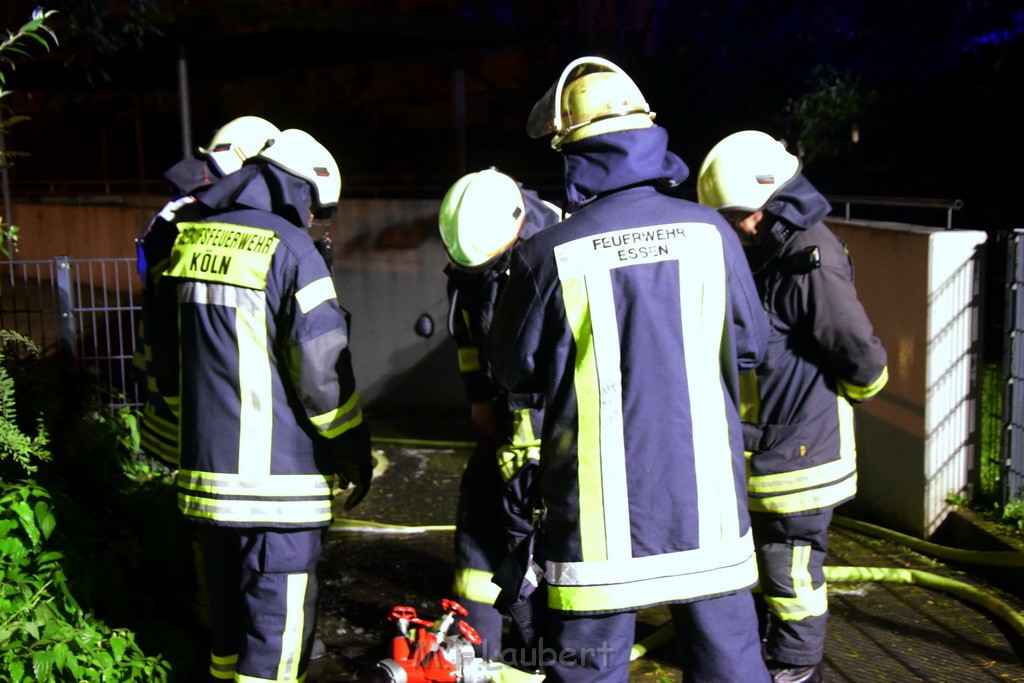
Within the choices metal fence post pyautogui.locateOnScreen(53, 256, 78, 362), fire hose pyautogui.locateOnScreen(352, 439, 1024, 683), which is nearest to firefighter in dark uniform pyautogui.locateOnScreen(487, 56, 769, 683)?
fire hose pyautogui.locateOnScreen(352, 439, 1024, 683)

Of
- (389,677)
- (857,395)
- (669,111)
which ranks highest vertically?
(669,111)

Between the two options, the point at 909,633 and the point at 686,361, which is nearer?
the point at 686,361

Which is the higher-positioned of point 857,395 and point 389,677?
point 857,395

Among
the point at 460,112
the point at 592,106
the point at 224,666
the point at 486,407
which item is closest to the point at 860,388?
the point at 486,407

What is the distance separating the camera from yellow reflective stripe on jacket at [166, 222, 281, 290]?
317cm

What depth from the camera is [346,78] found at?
18141 millimetres

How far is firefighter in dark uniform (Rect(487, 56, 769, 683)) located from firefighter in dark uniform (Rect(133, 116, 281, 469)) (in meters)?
1.77

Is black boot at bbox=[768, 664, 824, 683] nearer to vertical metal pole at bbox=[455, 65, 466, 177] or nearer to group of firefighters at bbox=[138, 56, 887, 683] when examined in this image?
group of firefighters at bbox=[138, 56, 887, 683]

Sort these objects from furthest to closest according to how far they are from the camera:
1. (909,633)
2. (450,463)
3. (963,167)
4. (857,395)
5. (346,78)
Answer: (346,78)
(963,167)
(450,463)
(909,633)
(857,395)

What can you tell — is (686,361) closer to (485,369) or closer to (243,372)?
(485,369)

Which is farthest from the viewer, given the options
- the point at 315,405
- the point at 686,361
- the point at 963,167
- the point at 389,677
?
the point at 963,167

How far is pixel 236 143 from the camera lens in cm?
400

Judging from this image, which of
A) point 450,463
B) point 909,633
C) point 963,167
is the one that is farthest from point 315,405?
point 963,167

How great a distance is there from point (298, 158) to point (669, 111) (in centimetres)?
1158
